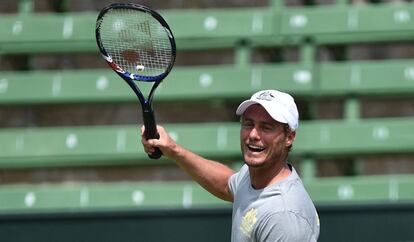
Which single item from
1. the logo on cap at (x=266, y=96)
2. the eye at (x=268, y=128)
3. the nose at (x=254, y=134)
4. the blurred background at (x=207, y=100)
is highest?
the logo on cap at (x=266, y=96)

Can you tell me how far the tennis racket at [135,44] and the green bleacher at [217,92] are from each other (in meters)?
2.07

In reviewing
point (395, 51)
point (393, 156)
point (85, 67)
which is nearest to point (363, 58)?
point (395, 51)

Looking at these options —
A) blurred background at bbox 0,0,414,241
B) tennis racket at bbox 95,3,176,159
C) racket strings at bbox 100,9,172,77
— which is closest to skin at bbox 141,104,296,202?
tennis racket at bbox 95,3,176,159

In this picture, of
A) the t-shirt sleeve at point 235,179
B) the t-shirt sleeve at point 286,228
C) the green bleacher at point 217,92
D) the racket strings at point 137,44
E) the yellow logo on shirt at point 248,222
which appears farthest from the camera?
the green bleacher at point 217,92

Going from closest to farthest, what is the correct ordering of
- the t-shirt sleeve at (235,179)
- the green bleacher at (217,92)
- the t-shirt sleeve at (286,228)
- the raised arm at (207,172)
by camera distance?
the t-shirt sleeve at (286,228) → the t-shirt sleeve at (235,179) → the raised arm at (207,172) → the green bleacher at (217,92)

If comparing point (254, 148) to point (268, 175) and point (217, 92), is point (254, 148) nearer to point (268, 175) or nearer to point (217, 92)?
point (268, 175)

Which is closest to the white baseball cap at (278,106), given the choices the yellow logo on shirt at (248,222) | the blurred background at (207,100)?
the yellow logo on shirt at (248,222)

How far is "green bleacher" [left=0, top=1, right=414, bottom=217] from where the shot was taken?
6.28m

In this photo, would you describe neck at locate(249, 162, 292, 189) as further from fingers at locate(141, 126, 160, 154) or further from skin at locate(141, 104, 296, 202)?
fingers at locate(141, 126, 160, 154)

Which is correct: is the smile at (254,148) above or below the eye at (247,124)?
below

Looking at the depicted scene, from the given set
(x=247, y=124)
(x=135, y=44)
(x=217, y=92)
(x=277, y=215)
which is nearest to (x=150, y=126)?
(x=247, y=124)

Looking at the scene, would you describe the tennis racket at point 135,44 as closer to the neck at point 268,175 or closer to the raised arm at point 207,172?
the raised arm at point 207,172

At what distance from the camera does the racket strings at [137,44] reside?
3.97 m

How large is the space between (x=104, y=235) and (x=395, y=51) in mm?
2555
